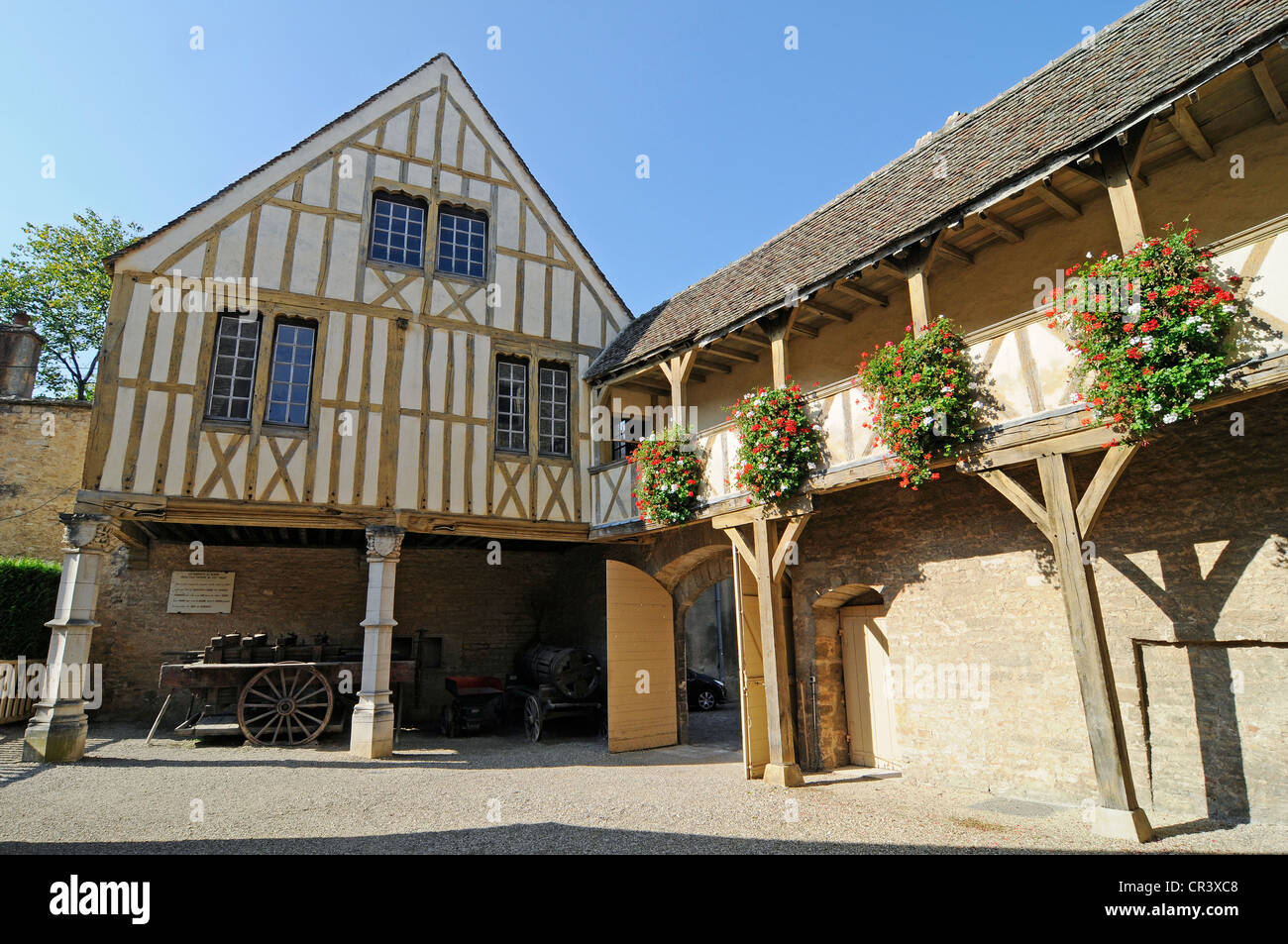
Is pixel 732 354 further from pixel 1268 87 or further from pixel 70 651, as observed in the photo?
pixel 70 651

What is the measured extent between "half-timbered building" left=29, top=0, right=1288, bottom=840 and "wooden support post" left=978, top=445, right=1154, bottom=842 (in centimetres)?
2

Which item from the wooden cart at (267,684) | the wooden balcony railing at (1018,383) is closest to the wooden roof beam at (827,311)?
the wooden balcony railing at (1018,383)

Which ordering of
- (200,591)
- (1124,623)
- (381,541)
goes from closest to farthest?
(1124,623) → (381,541) → (200,591)

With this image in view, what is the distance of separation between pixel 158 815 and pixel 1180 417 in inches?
332

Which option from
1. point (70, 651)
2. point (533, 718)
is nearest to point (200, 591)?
point (70, 651)

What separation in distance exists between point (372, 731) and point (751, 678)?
4803mm

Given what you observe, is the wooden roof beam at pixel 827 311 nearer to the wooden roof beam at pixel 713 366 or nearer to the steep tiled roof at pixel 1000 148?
the steep tiled roof at pixel 1000 148

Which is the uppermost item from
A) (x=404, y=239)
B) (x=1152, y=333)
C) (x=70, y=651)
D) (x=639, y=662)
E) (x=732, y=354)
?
(x=404, y=239)

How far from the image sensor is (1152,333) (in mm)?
4684

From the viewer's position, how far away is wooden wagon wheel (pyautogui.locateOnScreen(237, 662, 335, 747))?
31.5 feet

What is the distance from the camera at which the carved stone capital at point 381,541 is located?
9273mm

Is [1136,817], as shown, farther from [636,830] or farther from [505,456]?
[505,456]

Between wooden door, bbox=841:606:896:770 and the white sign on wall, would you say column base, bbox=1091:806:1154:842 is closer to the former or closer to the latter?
wooden door, bbox=841:606:896:770

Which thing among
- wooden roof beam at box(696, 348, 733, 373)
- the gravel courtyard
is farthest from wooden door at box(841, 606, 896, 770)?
wooden roof beam at box(696, 348, 733, 373)
